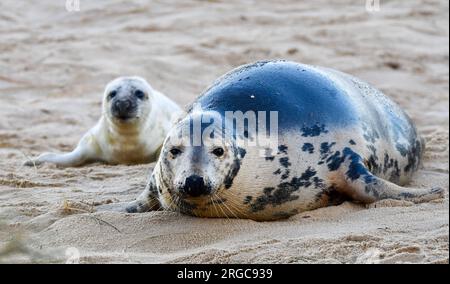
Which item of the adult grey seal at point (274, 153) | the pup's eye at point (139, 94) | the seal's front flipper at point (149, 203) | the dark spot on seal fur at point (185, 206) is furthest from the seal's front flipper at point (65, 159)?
the dark spot on seal fur at point (185, 206)

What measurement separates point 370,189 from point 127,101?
299 centimetres

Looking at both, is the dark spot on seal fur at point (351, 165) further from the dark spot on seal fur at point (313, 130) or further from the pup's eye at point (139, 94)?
the pup's eye at point (139, 94)

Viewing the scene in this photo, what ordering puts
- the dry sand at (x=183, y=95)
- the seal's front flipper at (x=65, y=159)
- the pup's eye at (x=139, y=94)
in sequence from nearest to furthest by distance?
the dry sand at (x=183, y=95), the seal's front flipper at (x=65, y=159), the pup's eye at (x=139, y=94)

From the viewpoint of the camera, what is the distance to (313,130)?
456cm

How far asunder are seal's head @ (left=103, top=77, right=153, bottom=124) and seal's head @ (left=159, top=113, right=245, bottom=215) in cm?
274

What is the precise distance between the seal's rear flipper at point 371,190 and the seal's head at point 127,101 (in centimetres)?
288

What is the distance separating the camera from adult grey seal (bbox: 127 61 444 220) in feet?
13.9

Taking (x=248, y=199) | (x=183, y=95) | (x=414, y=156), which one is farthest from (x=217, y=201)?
(x=183, y=95)

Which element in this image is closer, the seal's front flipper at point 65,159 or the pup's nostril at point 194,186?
the pup's nostril at point 194,186

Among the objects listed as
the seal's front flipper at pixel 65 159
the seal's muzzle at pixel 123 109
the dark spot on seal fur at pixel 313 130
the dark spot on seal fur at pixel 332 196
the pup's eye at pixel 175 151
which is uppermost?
the dark spot on seal fur at pixel 313 130

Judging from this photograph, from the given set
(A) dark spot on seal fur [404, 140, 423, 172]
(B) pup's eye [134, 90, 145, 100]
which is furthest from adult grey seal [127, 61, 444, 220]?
(B) pup's eye [134, 90, 145, 100]

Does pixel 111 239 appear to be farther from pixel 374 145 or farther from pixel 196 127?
pixel 374 145

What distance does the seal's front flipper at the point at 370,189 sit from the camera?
14.7 feet
